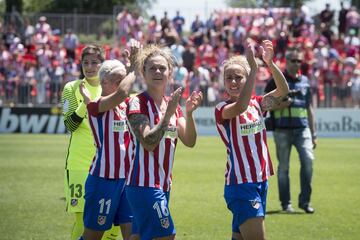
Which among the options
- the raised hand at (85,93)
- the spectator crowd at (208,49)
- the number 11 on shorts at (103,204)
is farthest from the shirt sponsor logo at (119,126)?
the spectator crowd at (208,49)

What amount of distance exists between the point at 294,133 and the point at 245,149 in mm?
4956

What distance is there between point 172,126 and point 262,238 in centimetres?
128

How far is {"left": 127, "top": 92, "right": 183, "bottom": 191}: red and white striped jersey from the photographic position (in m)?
6.30

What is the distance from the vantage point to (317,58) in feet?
105

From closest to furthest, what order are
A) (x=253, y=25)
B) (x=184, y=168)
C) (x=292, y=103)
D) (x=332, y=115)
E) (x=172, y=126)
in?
(x=172, y=126)
(x=292, y=103)
(x=184, y=168)
(x=332, y=115)
(x=253, y=25)

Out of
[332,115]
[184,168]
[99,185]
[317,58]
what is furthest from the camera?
[317,58]

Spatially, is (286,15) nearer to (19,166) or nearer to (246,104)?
(19,166)

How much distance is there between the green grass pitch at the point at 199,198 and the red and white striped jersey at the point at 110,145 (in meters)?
2.57

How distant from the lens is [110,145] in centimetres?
720

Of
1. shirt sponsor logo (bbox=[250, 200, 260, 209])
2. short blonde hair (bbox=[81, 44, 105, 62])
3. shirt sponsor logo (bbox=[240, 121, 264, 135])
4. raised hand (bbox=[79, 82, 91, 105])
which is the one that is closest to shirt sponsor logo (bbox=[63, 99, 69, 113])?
raised hand (bbox=[79, 82, 91, 105])

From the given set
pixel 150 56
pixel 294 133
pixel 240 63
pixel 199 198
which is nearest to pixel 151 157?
pixel 150 56

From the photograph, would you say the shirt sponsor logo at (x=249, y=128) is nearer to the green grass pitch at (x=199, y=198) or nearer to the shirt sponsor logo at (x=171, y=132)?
the shirt sponsor logo at (x=171, y=132)

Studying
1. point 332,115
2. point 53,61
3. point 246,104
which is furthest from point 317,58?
point 246,104

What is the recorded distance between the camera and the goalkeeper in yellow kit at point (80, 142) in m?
7.80
